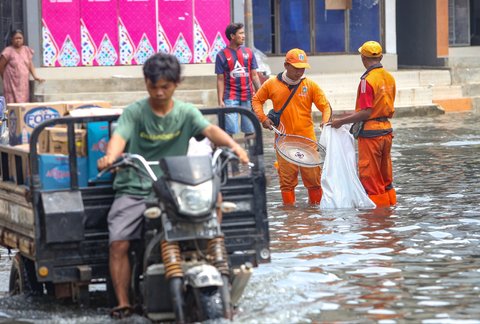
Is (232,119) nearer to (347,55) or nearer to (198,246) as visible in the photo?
(198,246)

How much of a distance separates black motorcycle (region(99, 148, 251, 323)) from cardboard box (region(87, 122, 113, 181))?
1.58 feet

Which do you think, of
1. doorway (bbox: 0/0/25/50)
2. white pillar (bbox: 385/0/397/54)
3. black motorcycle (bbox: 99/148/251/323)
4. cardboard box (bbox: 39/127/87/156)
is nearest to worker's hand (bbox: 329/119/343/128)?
cardboard box (bbox: 39/127/87/156)

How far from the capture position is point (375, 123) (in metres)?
12.5

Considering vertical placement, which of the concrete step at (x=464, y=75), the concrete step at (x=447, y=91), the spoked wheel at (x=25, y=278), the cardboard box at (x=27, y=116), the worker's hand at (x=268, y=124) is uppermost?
the cardboard box at (x=27, y=116)

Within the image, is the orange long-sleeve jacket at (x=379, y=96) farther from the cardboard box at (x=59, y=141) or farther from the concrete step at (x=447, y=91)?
the concrete step at (x=447, y=91)

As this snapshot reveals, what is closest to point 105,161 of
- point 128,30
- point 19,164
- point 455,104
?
point 19,164

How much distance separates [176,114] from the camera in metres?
7.59

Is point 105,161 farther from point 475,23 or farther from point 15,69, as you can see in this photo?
point 475,23

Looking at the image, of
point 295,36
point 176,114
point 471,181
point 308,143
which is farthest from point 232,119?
point 295,36

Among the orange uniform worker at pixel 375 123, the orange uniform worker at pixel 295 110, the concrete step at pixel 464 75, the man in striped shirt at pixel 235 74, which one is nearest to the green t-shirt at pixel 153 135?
the orange uniform worker at pixel 375 123

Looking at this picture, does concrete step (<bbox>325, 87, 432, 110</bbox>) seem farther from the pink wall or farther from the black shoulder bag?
the black shoulder bag

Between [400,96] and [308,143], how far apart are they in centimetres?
1262

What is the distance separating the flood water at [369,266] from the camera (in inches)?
307

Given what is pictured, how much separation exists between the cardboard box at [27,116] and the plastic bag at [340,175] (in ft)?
14.3
